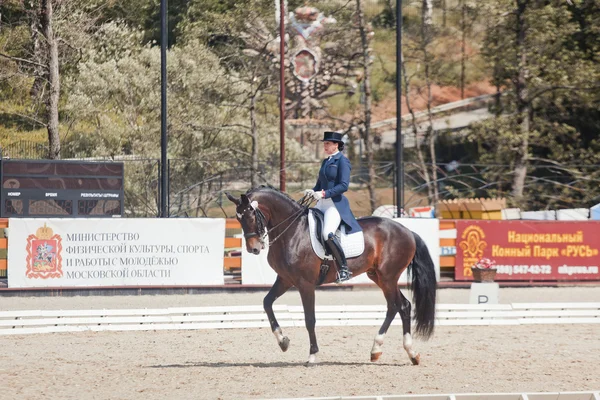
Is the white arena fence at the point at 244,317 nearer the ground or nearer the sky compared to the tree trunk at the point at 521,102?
nearer the ground

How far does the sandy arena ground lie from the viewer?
8648 millimetres

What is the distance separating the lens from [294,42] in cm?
4106

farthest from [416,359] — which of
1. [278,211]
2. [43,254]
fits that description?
[43,254]

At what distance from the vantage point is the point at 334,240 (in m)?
10.4

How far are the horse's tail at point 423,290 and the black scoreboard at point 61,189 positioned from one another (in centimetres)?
884

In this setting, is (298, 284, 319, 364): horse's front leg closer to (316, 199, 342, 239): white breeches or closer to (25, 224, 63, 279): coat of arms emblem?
(316, 199, 342, 239): white breeches

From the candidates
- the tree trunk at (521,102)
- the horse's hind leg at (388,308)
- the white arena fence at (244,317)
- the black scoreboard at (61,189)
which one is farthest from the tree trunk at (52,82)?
the tree trunk at (521,102)

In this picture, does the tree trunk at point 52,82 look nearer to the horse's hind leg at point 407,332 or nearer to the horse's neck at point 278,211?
the horse's neck at point 278,211

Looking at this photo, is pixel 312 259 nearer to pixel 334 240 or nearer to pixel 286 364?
pixel 334 240

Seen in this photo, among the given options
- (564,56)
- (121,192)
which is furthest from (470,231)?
(564,56)

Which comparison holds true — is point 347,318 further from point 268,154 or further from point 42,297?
point 268,154

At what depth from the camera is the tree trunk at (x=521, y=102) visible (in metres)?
29.3

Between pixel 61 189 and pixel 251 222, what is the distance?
355 inches

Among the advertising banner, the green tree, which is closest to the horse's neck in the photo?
the advertising banner
